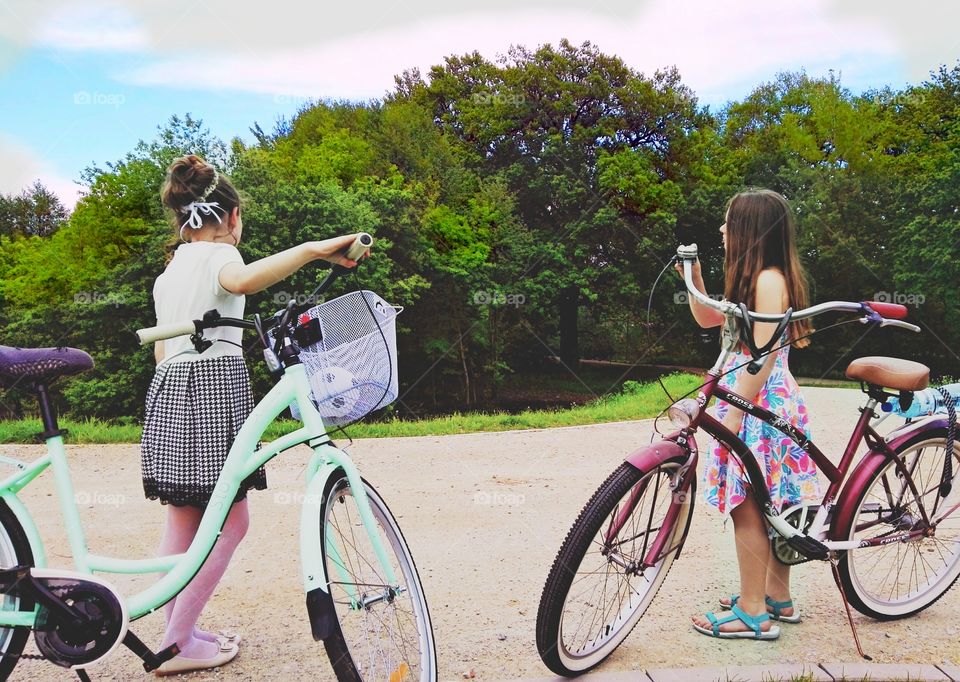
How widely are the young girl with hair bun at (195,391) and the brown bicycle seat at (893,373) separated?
226 cm

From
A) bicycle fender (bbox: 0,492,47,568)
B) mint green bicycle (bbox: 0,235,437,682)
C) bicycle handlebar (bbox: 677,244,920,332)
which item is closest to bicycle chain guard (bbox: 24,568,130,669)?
mint green bicycle (bbox: 0,235,437,682)

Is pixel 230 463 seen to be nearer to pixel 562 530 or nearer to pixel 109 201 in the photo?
pixel 562 530

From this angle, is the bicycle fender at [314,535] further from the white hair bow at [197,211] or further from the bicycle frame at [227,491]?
the white hair bow at [197,211]

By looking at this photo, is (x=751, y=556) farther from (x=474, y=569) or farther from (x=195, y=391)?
(x=195, y=391)

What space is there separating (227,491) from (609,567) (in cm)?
137

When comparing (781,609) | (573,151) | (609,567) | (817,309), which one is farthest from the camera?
(573,151)

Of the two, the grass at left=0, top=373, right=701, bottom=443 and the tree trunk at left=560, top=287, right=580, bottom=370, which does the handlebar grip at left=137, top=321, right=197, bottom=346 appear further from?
the tree trunk at left=560, top=287, right=580, bottom=370

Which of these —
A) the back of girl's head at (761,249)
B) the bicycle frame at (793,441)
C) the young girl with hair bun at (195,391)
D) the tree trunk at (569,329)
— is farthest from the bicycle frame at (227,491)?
the tree trunk at (569,329)

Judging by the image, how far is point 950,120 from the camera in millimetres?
26016

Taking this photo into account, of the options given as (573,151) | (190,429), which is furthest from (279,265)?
(573,151)

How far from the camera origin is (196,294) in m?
2.63

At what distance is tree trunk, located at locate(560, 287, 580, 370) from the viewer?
89.4 ft

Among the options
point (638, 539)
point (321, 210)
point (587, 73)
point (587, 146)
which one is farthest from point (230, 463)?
point (587, 73)

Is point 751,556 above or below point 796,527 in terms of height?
below
